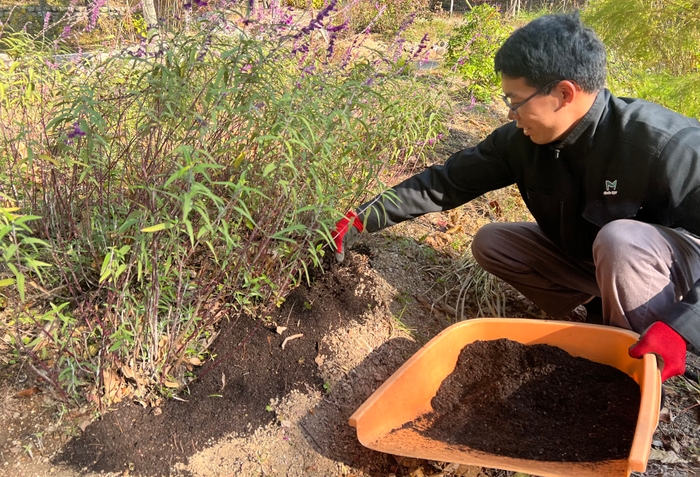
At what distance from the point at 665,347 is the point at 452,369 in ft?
2.37

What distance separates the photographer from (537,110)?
1850mm

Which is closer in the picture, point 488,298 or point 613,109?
point 613,109

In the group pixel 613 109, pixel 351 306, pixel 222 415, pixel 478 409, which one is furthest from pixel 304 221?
pixel 613 109

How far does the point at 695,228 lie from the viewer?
6.07 ft

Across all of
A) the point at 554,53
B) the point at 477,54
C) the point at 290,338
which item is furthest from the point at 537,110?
the point at 477,54

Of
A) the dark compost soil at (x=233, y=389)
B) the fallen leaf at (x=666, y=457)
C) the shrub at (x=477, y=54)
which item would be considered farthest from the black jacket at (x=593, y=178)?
the shrub at (x=477, y=54)

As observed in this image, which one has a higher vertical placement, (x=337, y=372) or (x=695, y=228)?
(x=695, y=228)

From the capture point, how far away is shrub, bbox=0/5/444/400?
144cm

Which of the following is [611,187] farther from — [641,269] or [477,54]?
[477,54]

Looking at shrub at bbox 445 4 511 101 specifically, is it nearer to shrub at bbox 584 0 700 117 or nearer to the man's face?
shrub at bbox 584 0 700 117

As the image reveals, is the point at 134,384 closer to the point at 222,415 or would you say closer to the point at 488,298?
the point at 222,415

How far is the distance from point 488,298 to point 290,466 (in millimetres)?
1344

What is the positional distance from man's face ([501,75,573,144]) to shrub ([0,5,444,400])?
0.45 meters

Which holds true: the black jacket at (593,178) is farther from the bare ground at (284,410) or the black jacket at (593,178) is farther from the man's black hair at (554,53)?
the bare ground at (284,410)
